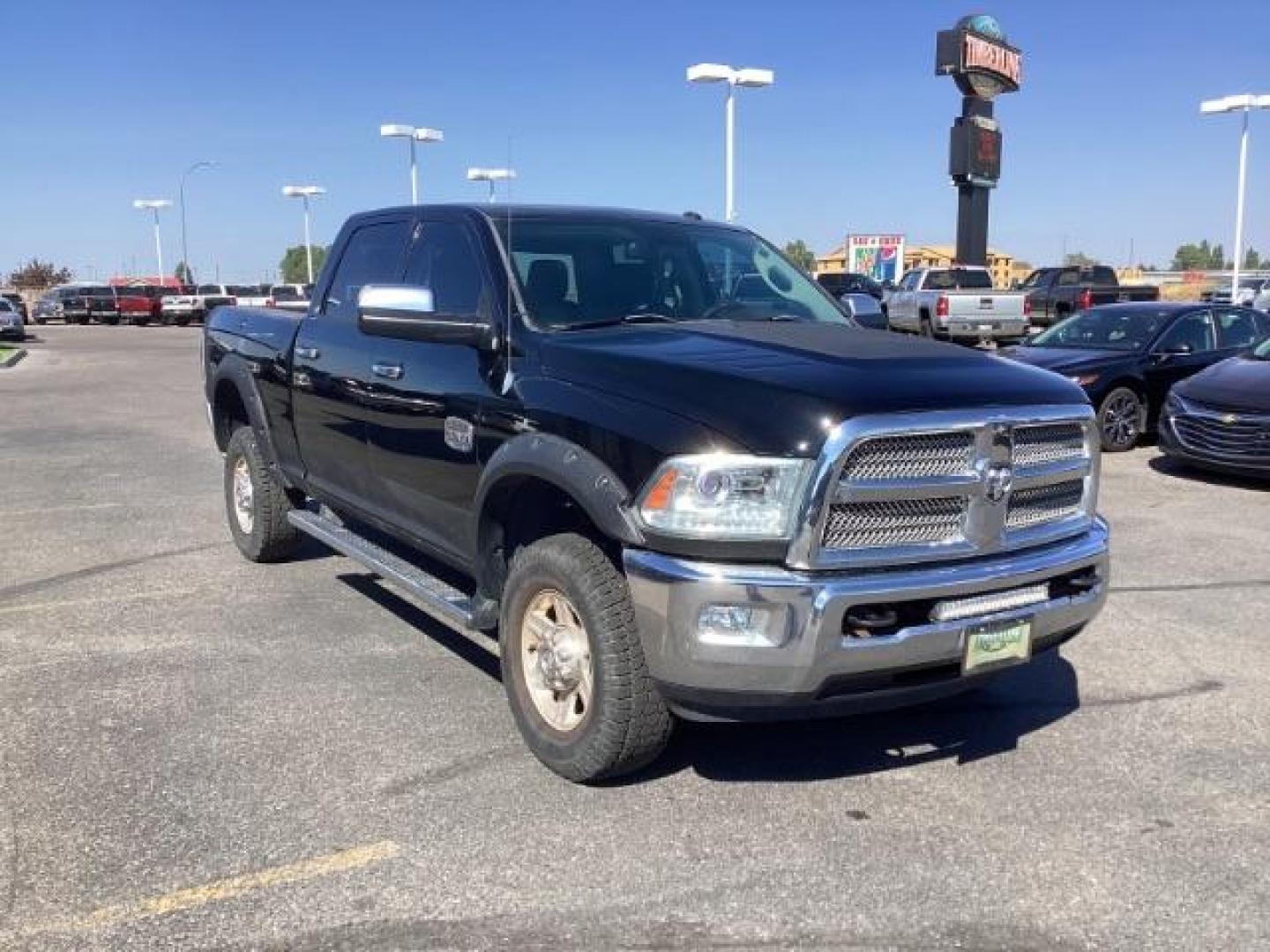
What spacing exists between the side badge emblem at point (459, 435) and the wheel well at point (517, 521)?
0.83 ft

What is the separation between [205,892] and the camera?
326cm

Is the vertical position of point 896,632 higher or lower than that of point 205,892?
higher

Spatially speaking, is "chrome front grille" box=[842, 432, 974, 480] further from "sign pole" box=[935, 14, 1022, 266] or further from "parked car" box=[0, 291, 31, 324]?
"parked car" box=[0, 291, 31, 324]

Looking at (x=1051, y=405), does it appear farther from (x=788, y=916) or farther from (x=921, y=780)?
(x=788, y=916)

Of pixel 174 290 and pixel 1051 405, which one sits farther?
pixel 174 290

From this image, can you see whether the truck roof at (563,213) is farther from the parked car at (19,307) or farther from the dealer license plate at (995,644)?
the parked car at (19,307)

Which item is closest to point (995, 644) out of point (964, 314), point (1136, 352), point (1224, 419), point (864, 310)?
point (864, 310)

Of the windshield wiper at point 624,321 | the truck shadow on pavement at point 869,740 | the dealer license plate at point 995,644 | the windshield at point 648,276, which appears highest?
the windshield at point 648,276

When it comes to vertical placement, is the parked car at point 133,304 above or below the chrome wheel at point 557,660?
above

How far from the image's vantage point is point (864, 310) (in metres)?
5.49

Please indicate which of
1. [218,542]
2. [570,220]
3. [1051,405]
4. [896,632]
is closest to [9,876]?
[896,632]

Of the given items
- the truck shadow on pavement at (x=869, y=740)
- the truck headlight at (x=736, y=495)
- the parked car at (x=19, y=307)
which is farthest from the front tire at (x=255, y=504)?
the parked car at (x=19, y=307)

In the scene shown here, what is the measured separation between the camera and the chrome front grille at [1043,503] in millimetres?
3830

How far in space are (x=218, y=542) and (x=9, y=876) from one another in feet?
14.8
